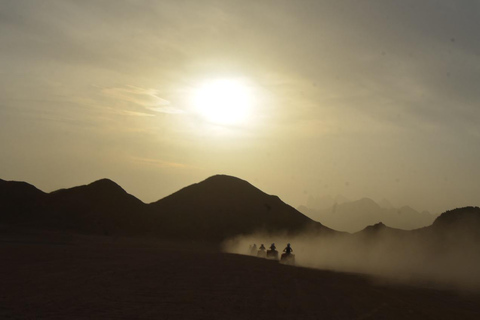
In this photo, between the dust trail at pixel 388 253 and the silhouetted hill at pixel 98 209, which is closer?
the dust trail at pixel 388 253

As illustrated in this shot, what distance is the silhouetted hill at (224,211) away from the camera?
13275 centimetres

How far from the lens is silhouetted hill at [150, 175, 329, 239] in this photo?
132750 mm

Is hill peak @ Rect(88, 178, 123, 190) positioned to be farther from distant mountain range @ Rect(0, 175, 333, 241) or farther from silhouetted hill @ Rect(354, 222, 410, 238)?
silhouetted hill @ Rect(354, 222, 410, 238)

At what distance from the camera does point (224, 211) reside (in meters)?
145

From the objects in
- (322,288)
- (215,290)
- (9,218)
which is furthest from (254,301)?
(9,218)

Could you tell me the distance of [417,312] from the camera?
18.1m

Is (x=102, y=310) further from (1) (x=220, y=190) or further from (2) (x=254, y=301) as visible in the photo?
(1) (x=220, y=190)

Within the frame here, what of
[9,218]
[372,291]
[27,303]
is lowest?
[27,303]

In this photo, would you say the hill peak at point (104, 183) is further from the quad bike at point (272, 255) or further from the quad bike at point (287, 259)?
the quad bike at point (287, 259)

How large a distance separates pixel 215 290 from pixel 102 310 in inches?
273

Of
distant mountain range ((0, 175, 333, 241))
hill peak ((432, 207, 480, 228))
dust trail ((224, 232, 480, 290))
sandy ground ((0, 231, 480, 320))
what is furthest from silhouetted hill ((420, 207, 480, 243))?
sandy ground ((0, 231, 480, 320))

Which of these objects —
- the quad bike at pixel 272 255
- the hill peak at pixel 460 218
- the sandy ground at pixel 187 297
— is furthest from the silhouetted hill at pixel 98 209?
the sandy ground at pixel 187 297

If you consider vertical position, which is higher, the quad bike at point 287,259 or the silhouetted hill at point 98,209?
the silhouetted hill at point 98,209

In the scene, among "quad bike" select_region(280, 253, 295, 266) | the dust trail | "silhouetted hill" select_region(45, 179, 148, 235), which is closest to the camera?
"quad bike" select_region(280, 253, 295, 266)
